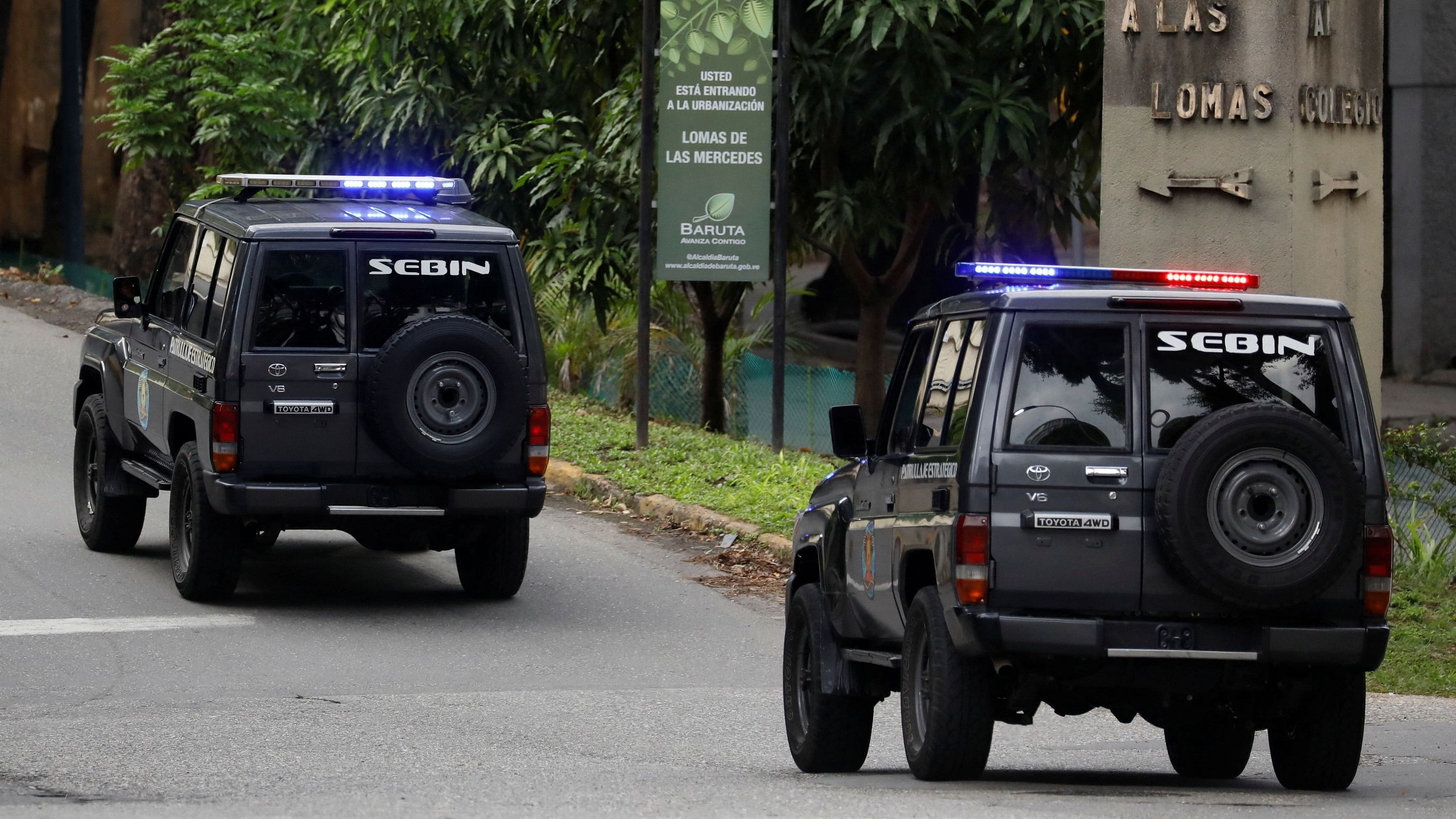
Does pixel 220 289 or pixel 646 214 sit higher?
pixel 646 214

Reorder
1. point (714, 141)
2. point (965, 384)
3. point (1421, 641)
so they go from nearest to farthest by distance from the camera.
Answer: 1. point (965, 384)
2. point (1421, 641)
3. point (714, 141)

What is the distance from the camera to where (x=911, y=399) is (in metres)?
7.88

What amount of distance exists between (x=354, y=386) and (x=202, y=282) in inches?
55.7

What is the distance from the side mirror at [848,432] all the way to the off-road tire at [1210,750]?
1586 mm

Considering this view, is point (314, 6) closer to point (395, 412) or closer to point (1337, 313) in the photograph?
point (395, 412)

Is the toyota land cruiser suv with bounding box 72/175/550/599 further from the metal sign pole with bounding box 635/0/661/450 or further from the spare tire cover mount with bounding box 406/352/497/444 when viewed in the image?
the metal sign pole with bounding box 635/0/661/450

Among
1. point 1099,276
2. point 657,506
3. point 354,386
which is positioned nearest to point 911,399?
point 1099,276

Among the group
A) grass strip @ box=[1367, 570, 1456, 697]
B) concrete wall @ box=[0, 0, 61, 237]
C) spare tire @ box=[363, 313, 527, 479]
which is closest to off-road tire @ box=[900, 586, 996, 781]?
grass strip @ box=[1367, 570, 1456, 697]

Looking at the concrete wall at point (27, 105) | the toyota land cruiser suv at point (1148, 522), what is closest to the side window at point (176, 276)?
the toyota land cruiser suv at point (1148, 522)

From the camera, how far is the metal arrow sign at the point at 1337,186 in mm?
13523

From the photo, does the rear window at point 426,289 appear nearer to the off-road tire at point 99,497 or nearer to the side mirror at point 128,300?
the side mirror at point 128,300

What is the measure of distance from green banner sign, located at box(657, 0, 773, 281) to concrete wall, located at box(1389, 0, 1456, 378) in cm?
1311

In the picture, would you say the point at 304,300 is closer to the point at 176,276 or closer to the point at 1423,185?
the point at 176,276

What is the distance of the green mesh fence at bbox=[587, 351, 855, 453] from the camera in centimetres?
2105
